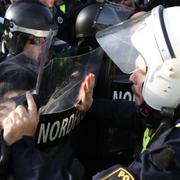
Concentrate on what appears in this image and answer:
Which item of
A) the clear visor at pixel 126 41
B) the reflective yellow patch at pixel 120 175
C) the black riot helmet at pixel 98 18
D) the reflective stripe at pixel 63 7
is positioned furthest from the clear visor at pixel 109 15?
the reflective yellow patch at pixel 120 175

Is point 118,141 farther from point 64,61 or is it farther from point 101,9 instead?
point 101,9

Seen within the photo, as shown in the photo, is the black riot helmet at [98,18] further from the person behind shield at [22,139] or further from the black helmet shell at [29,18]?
the person behind shield at [22,139]

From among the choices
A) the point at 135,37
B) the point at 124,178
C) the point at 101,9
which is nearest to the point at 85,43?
the point at 101,9

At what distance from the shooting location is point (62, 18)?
4848 millimetres

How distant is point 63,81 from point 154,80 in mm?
372

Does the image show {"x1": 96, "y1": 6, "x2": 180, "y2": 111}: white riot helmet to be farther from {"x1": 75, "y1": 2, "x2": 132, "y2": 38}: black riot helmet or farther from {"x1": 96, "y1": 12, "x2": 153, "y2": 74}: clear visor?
{"x1": 75, "y1": 2, "x2": 132, "y2": 38}: black riot helmet

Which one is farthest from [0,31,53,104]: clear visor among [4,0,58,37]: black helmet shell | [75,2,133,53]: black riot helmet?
[75,2,133,53]: black riot helmet

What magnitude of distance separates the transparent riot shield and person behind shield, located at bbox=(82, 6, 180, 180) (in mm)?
139

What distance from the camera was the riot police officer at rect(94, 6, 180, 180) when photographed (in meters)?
1.55

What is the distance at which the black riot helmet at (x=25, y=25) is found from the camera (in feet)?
9.35

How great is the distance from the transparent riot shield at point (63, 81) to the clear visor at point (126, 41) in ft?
0.34

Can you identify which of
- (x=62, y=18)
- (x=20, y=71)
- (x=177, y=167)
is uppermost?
(x=20, y=71)

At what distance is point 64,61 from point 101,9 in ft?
6.05

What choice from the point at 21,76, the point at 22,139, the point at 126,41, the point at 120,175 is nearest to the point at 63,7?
the point at 126,41
